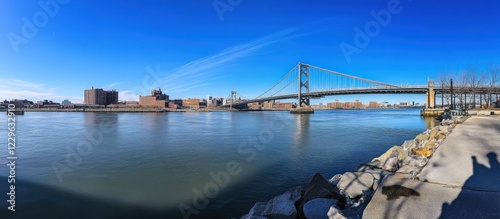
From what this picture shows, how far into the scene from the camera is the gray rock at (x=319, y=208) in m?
3.62

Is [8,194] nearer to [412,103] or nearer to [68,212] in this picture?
[68,212]

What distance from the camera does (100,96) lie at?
133375 millimetres

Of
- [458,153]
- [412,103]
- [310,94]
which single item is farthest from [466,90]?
[412,103]

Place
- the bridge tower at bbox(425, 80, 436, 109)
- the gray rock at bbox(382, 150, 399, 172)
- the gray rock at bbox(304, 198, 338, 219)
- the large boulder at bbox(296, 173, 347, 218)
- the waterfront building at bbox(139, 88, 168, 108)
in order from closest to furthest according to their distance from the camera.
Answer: the gray rock at bbox(304, 198, 338, 219) → the large boulder at bbox(296, 173, 347, 218) → the gray rock at bbox(382, 150, 399, 172) → the bridge tower at bbox(425, 80, 436, 109) → the waterfront building at bbox(139, 88, 168, 108)

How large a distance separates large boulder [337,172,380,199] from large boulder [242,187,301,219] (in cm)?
90

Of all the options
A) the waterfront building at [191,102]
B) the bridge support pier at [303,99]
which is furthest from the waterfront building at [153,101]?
the bridge support pier at [303,99]

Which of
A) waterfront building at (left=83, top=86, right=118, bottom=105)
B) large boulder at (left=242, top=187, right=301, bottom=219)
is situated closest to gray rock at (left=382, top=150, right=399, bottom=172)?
→ large boulder at (left=242, top=187, right=301, bottom=219)

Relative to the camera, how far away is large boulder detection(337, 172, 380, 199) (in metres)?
4.77

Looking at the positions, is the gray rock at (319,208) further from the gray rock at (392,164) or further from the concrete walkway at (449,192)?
the gray rock at (392,164)

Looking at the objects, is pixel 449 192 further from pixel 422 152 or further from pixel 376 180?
pixel 422 152

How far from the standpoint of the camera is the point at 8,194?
22.0 ft

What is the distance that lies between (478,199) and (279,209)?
108 inches

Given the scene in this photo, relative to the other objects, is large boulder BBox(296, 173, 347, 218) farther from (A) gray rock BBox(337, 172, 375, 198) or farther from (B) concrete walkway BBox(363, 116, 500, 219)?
(B) concrete walkway BBox(363, 116, 500, 219)

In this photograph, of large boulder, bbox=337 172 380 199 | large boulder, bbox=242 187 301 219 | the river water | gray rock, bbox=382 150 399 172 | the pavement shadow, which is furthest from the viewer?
gray rock, bbox=382 150 399 172
